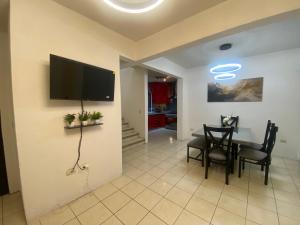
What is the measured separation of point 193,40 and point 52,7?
6.25 ft

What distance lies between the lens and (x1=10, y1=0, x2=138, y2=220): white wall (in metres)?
1.45

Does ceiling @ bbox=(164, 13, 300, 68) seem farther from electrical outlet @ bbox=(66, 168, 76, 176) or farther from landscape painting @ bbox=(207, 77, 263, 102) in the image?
electrical outlet @ bbox=(66, 168, 76, 176)

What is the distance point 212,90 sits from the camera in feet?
14.6

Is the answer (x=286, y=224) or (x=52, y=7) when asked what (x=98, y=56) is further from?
(x=286, y=224)

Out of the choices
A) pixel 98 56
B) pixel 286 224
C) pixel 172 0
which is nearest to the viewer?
pixel 286 224

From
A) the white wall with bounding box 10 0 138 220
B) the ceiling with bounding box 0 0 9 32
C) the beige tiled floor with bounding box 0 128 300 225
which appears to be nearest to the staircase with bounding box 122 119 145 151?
the beige tiled floor with bounding box 0 128 300 225

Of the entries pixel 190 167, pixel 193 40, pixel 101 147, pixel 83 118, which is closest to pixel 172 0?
pixel 193 40

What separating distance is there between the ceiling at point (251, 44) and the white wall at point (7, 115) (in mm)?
2895

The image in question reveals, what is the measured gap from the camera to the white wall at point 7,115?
6.51 feet

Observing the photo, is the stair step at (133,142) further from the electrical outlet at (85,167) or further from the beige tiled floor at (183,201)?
the electrical outlet at (85,167)

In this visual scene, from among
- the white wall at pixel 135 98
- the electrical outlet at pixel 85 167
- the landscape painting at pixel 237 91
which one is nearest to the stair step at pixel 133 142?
the white wall at pixel 135 98

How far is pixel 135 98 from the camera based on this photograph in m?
4.84

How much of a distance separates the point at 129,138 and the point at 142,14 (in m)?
3.52

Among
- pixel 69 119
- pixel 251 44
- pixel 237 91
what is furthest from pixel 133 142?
pixel 251 44
